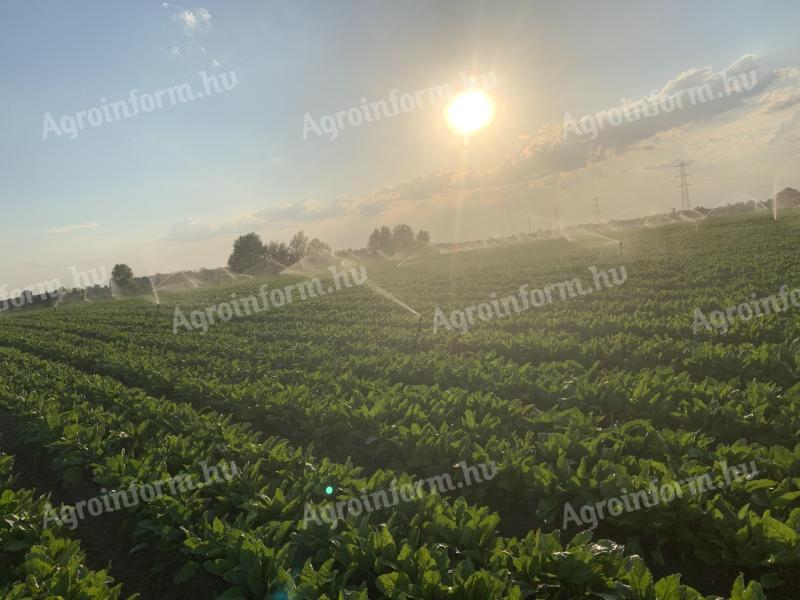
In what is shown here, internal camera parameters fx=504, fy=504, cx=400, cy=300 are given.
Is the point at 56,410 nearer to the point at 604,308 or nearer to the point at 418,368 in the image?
the point at 418,368

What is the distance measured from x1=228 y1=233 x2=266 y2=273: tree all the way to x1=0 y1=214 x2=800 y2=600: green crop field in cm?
10096

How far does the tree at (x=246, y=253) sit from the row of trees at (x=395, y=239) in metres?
35.6

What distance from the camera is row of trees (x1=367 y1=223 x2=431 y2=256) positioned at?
477 ft

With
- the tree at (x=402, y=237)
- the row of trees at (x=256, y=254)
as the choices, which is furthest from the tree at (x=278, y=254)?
the tree at (x=402, y=237)

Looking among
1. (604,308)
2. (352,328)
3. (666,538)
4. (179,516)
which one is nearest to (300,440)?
(179,516)

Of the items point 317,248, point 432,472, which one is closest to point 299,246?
point 317,248

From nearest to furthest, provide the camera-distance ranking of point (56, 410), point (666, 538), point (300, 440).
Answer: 1. point (666, 538)
2. point (300, 440)
3. point (56, 410)

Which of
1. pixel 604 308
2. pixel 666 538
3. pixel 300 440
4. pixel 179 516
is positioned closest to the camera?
pixel 666 538

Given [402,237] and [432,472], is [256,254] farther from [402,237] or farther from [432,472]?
[432,472]

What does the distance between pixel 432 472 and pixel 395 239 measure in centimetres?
14551

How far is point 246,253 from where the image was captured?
114 m

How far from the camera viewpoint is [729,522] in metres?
4.68

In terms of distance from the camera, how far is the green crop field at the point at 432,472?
4.30 metres

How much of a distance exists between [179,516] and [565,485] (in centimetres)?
431
